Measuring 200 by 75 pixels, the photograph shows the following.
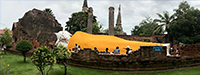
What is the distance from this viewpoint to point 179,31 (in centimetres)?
1794

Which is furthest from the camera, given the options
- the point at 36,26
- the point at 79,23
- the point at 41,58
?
the point at 79,23

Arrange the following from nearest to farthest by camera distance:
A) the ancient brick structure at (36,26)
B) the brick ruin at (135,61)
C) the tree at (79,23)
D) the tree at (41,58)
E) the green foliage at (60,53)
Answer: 1. the tree at (41,58)
2. the green foliage at (60,53)
3. the brick ruin at (135,61)
4. the ancient brick structure at (36,26)
5. the tree at (79,23)

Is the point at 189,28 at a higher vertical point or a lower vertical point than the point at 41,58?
higher

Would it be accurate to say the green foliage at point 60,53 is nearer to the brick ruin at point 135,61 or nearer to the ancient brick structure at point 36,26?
the brick ruin at point 135,61

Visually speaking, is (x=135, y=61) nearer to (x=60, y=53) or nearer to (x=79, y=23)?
(x=60, y=53)

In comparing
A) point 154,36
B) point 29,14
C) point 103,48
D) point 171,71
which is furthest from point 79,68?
point 154,36

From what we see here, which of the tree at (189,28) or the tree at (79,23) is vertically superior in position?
the tree at (79,23)

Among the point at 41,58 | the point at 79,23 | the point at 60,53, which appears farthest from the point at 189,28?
the point at 79,23

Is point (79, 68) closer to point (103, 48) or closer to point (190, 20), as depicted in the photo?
point (103, 48)

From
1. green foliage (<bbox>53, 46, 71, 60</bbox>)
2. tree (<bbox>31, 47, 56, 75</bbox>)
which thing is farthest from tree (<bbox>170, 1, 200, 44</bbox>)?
tree (<bbox>31, 47, 56, 75</bbox>)

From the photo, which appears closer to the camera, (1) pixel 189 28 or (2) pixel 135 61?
(2) pixel 135 61

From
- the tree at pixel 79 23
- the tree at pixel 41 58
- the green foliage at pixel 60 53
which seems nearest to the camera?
the tree at pixel 41 58

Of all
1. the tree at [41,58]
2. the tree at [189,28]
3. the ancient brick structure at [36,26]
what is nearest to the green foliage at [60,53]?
the tree at [41,58]

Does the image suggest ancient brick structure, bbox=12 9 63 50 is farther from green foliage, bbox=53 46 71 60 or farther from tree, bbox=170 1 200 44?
tree, bbox=170 1 200 44
